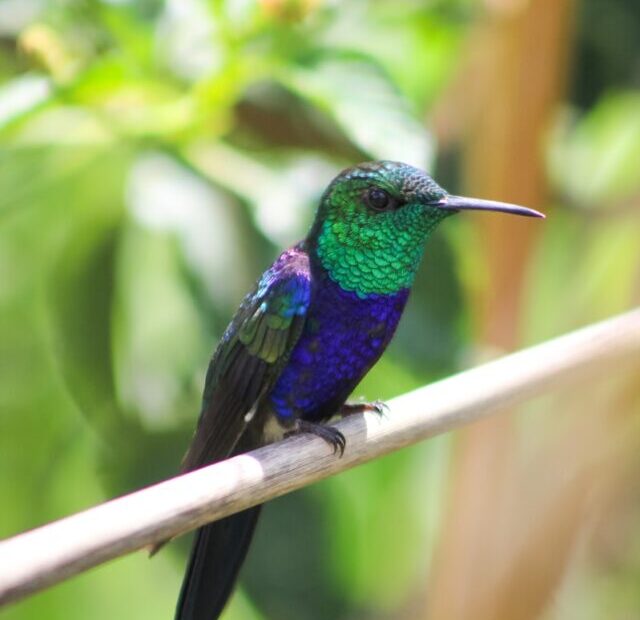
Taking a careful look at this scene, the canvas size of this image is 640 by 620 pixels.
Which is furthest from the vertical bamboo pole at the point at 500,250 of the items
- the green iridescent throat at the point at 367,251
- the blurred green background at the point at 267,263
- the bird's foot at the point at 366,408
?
the green iridescent throat at the point at 367,251

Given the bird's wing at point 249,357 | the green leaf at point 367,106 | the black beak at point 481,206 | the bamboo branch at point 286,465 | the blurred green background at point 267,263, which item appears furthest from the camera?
the blurred green background at point 267,263

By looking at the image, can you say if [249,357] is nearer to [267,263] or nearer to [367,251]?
[367,251]

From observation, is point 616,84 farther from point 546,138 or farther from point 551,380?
point 551,380

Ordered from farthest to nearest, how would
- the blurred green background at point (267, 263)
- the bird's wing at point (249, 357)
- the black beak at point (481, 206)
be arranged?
the blurred green background at point (267, 263) < the bird's wing at point (249, 357) < the black beak at point (481, 206)

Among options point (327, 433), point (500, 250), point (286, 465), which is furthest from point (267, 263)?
point (286, 465)

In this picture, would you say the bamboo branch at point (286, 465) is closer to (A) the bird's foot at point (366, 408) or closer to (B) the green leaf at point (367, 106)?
(A) the bird's foot at point (366, 408)

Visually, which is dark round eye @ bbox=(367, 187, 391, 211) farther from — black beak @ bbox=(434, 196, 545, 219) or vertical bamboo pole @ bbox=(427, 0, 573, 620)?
A: vertical bamboo pole @ bbox=(427, 0, 573, 620)

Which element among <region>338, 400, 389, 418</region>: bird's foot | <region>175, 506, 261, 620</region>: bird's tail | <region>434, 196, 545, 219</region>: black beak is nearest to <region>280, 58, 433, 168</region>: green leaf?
<region>434, 196, 545, 219</region>: black beak

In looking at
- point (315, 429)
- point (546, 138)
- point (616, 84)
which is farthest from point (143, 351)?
point (616, 84)
